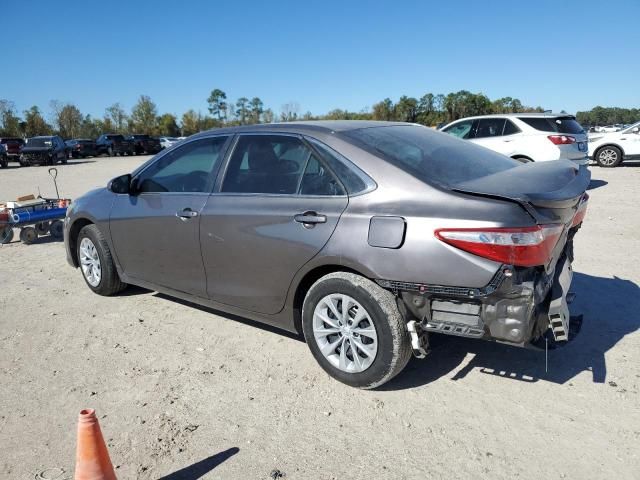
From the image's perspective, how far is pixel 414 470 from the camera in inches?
99.1

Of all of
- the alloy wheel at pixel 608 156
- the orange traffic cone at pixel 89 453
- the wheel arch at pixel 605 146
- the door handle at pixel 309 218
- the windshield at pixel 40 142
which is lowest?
the orange traffic cone at pixel 89 453

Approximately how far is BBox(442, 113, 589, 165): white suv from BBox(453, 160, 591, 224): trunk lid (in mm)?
7596

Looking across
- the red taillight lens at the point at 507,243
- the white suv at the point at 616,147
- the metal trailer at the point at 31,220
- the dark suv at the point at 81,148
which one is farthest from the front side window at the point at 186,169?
the dark suv at the point at 81,148

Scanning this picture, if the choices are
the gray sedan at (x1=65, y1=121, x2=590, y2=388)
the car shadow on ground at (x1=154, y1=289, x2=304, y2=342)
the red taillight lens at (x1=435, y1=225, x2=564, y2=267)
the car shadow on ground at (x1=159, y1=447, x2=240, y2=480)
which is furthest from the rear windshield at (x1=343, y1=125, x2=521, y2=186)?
the car shadow on ground at (x1=159, y1=447, x2=240, y2=480)

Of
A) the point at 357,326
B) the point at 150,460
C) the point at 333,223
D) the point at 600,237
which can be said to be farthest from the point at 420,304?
the point at 600,237

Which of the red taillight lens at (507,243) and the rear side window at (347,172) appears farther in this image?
the rear side window at (347,172)

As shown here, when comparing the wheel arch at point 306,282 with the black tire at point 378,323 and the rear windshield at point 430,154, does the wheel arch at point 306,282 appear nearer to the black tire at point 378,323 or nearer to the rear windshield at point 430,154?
the black tire at point 378,323

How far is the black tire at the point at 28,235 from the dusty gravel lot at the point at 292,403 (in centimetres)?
357

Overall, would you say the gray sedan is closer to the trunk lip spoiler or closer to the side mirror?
the trunk lip spoiler

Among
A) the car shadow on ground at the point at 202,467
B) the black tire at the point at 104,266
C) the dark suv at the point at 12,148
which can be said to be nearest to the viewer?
the car shadow on ground at the point at 202,467

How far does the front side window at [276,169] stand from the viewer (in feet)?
11.1

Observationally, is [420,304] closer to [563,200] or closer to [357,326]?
[357,326]

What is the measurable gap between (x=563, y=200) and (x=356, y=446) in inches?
70.6

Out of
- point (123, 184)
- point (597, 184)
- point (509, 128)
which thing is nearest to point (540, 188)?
point (123, 184)
